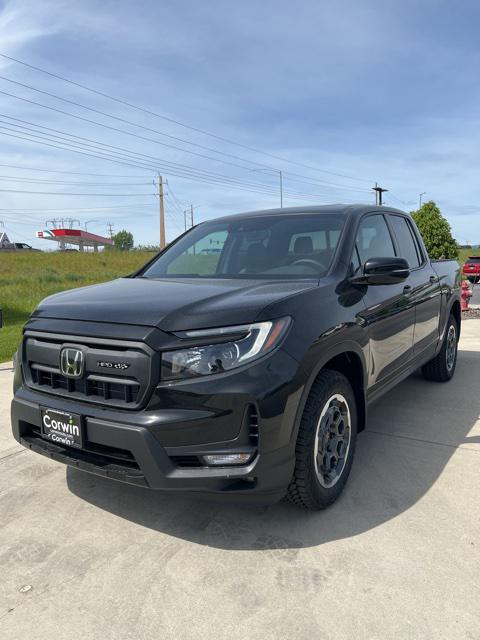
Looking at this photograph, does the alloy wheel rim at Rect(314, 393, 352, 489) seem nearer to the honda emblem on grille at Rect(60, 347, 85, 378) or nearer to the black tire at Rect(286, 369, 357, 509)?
the black tire at Rect(286, 369, 357, 509)

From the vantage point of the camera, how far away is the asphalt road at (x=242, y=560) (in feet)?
6.67

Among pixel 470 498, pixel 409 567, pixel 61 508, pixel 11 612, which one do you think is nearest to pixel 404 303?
pixel 470 498

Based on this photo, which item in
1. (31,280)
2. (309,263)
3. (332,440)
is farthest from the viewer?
(31,280)

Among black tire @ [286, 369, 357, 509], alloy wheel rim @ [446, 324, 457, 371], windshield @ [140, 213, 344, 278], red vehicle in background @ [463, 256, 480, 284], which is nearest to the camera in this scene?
black tire @ [286, 369, 357, 509]

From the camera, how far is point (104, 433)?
236 centimetres

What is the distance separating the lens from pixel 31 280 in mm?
22922

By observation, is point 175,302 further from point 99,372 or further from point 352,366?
point 352,366

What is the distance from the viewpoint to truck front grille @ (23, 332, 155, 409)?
2.33m

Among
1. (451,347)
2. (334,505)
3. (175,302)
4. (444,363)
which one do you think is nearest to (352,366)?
(334,505)

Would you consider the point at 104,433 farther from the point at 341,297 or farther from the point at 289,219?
the point at 289,219

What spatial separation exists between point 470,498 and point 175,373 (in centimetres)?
199

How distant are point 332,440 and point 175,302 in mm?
1211

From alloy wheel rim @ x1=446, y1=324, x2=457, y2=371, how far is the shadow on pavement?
4.54 ft

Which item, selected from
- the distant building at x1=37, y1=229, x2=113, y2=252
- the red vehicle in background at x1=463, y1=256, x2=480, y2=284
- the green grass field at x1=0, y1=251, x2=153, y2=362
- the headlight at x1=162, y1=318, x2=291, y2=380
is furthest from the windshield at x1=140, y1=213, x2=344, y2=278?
the distant building at x1=37, y1=229, x2=113, y2=252
